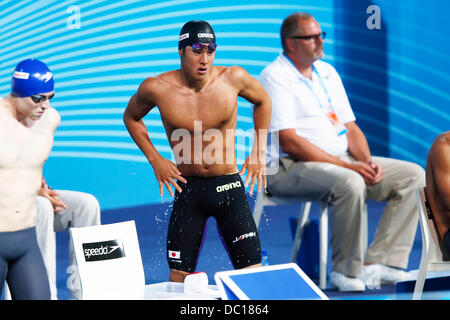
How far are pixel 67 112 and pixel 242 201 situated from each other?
2972 millimetres

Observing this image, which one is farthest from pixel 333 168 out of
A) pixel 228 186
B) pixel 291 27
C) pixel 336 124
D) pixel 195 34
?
pixel 195 34

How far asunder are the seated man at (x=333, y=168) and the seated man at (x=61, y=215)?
139 cm

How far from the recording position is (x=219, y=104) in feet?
14.9

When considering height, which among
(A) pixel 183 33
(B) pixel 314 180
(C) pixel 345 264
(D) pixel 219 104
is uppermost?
(A) pixel 183 33

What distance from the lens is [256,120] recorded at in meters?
4.76

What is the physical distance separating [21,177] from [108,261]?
2.27 feet

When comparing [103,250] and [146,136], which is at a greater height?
[146,136]

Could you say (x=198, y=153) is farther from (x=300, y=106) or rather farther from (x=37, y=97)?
(x=300, y=106)

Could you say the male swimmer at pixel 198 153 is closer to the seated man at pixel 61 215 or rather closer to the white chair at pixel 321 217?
the seated man at pixel 61 215

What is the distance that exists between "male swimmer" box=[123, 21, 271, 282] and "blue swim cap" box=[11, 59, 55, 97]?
0.74 metres

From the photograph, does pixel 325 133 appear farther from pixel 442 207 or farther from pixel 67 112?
pixel 67 112

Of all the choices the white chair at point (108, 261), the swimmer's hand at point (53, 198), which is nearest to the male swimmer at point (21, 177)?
the white chair at point (108, 261)

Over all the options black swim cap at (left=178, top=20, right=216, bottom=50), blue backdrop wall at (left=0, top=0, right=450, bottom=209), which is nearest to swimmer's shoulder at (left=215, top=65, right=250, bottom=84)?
black swim cap at (left=178, top=20, right=216, bottom=50)
